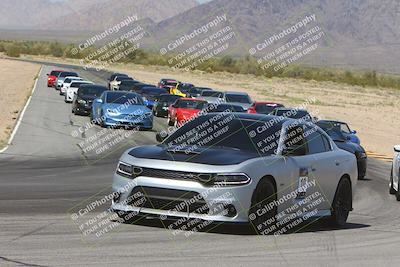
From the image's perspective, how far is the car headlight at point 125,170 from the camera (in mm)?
10312

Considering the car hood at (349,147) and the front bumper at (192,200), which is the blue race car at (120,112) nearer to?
the car hood at (349,147)

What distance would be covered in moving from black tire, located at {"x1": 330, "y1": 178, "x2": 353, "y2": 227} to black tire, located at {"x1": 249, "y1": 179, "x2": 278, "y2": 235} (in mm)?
1741

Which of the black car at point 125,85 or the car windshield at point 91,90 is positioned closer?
the car windshield at point 91,90

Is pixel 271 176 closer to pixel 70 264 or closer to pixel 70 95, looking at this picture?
pixel 70 264

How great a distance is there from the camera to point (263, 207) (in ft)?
33.7

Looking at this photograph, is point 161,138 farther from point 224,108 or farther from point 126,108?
point 224,108

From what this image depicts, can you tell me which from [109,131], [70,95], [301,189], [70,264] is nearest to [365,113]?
[70,95]

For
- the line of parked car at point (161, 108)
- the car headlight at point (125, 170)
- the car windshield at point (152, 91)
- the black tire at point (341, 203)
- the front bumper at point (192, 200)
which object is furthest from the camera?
the car windshield at point (152, 91)

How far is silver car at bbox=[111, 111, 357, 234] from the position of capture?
989 centimetres

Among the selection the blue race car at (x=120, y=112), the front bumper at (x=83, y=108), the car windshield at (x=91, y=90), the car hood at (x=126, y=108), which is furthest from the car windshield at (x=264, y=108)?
the car windshield at (x=91, y=90)

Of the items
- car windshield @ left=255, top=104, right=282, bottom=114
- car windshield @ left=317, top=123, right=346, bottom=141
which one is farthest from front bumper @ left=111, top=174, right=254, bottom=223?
car windshield @ left=255, top=104, right=282, bottom=114

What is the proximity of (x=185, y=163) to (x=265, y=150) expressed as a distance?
1.25 meters

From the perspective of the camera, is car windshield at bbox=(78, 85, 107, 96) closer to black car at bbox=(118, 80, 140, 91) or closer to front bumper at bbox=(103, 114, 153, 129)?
front bumper at bbox=(103, 114, 153, 129)

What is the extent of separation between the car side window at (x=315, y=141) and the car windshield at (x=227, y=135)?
1.87 ft
